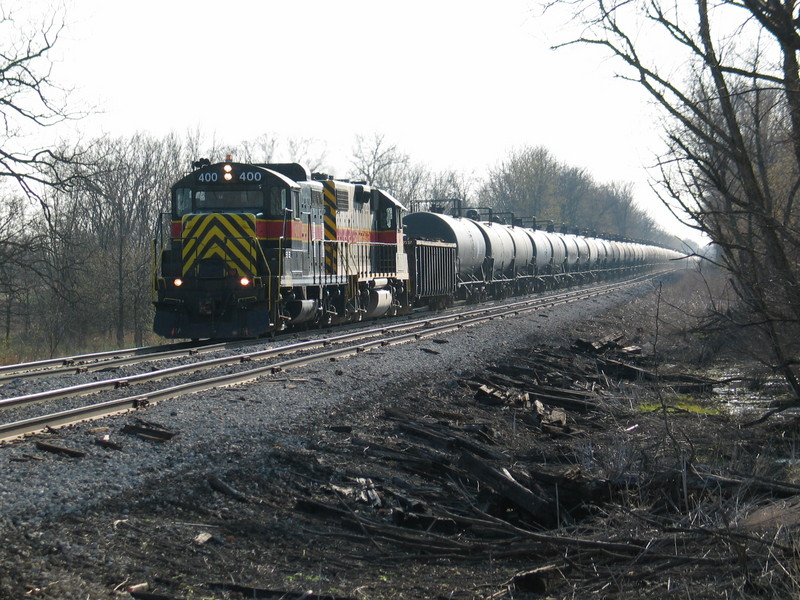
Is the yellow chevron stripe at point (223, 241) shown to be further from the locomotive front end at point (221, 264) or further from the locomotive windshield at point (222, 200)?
the locomotive windshield at point (222, 200)

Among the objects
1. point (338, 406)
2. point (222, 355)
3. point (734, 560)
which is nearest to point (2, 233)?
point (222, 355)

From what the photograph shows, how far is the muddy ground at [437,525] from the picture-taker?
413 cm

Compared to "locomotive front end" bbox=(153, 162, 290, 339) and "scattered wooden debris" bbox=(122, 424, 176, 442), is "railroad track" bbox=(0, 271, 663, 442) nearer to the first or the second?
"scattered wooden debris" bbox=(122, 424, 176, 442)

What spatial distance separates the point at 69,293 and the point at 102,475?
16882 millimetres

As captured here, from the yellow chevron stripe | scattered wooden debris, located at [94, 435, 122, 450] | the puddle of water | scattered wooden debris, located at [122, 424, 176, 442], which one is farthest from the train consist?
scattered wooden debris, located at [94, 435, 122, 450]

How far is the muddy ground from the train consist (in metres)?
7.32

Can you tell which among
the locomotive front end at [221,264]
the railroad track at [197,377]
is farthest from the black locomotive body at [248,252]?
the railroad track at [197,377]

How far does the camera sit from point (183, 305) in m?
→ 15.5

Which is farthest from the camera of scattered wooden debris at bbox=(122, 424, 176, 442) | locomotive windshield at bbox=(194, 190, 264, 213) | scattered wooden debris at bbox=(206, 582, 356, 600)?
locomotive windshield at bbox=(194, 190, 264, 213)

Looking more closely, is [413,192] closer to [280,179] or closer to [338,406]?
[280,179]

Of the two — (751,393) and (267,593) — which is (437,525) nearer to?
(267,593)

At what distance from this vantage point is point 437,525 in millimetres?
5328

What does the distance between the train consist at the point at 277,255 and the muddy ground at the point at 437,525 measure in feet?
24.0

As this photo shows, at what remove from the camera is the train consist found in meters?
15.4
